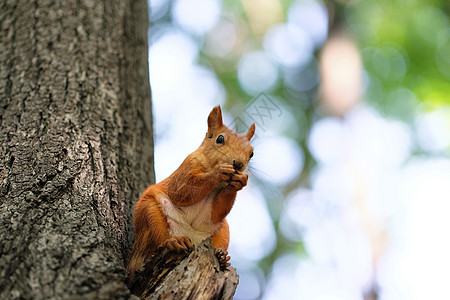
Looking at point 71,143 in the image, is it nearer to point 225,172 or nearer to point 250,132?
point 225,172

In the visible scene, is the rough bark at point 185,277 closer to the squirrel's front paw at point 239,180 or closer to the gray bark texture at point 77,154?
the gray bark texture at point 77,154

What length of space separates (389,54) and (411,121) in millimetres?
1400

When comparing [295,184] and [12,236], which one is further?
[295,184]

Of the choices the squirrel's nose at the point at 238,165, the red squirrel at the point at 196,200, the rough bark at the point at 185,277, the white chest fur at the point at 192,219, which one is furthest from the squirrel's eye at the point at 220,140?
the rough bark at the point at 185,277

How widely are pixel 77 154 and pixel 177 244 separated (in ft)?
2.45

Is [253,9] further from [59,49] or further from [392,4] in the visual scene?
[59,49]

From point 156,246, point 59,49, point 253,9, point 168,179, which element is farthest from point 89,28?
point 253,9

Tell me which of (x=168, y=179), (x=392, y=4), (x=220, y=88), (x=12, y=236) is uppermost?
(x=392, y=4)

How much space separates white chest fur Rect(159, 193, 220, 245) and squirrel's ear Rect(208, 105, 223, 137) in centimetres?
35

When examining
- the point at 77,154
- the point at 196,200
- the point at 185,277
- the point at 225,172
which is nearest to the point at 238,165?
the point at 225,172

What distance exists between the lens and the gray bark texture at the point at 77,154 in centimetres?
175

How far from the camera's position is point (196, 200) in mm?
2260

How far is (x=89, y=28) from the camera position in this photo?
118 inches

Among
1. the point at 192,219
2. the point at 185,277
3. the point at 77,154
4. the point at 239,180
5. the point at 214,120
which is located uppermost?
the point at 214,120
